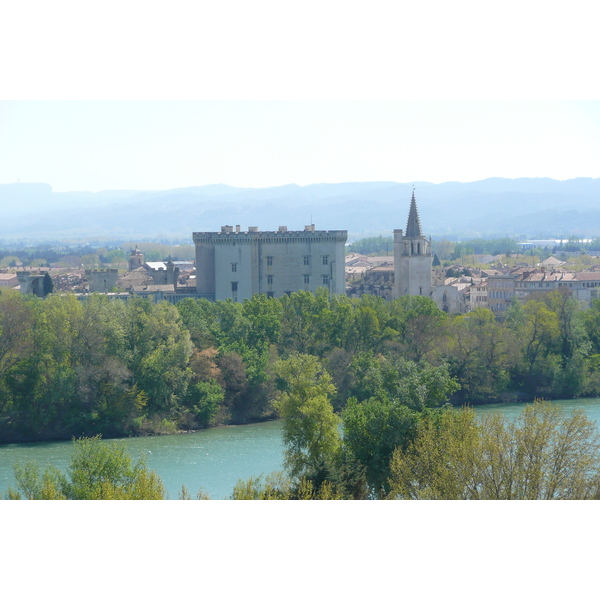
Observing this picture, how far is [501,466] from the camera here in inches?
316

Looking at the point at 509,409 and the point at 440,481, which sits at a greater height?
the point at 440,481

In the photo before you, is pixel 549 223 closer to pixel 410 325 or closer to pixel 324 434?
pixel 410 325

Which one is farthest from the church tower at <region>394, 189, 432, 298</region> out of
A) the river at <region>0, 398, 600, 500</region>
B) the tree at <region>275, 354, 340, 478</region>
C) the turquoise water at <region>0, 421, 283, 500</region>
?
the tree at <region>275, 354, 340, 478</region>

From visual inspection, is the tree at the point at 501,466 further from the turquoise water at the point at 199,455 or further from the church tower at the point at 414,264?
the church tower at the point at 414,264

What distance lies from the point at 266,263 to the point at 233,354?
447 inches

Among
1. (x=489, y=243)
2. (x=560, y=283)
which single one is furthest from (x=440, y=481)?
(x=489, y=243)

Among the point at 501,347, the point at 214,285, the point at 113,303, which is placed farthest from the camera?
the point at 214,285

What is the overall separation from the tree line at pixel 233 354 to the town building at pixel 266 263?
300 inches

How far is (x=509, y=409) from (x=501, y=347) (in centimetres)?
206

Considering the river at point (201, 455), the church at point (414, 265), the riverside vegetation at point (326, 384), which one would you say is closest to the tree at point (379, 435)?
the riverside vegetation at point (326, 384)

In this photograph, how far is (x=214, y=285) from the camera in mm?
31109

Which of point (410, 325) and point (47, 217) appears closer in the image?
point (410, 325)

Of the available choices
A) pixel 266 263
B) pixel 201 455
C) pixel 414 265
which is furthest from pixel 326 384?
→ pixel 414 265

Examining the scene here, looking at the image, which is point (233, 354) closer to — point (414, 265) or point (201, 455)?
point (201, 455)
